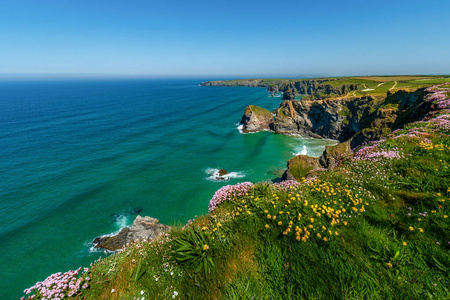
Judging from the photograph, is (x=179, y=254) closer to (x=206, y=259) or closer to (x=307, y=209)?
(x=206, y=259)

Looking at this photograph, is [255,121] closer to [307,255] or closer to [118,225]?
[118,225]

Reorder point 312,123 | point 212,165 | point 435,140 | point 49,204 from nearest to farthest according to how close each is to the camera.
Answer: point 435,140 < point 49,204 < point 212,165 < point 312,123

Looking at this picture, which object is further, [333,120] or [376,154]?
[333,120]

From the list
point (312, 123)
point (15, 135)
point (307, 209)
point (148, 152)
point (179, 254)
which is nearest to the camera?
point (179, 254)

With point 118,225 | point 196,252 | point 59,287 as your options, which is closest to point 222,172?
point 118,225

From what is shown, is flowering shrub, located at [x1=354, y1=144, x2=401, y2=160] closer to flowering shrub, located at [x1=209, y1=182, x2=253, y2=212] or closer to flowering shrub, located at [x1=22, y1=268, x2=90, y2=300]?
flowering shrub, located at [x1=209, y1=182, x2=253, y2=212]

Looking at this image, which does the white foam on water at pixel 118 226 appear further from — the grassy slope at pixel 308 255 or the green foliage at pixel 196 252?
the green foliage at pixel 196 252

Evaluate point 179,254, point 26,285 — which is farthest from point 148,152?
point 179,254
